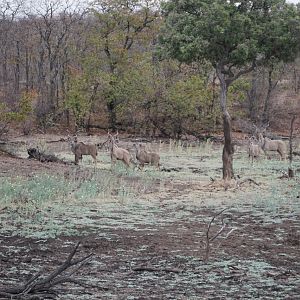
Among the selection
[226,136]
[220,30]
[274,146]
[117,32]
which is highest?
[117,32]

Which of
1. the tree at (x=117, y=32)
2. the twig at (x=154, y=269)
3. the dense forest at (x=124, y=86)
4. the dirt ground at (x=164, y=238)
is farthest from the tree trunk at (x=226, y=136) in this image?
the tree at (x=117, y=32)

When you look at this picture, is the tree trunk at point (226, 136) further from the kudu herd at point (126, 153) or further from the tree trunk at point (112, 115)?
the tree trunk at point (112, 115)

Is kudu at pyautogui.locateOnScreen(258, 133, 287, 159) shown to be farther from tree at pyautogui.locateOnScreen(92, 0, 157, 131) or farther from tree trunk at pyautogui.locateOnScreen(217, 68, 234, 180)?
tree at pyautogui.locateOnScreen(92, 0, 157, 131)

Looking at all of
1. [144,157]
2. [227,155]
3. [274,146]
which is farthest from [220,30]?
[274,146]

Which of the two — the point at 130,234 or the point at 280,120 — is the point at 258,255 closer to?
the point at 130,234

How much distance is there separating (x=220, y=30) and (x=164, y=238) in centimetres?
736

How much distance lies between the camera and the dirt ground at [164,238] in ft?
24.3

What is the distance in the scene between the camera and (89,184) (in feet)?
49.5

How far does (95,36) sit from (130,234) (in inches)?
1226

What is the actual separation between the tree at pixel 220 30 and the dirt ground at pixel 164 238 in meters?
3.22

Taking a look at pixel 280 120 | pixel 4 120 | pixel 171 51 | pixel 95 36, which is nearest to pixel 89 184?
pixel 171 51

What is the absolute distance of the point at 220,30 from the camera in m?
16.0

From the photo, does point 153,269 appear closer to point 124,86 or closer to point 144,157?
point 144,157

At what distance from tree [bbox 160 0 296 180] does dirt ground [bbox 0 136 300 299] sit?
127 inches
